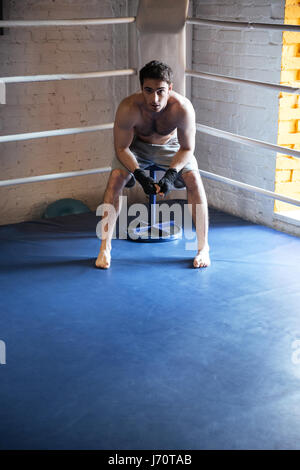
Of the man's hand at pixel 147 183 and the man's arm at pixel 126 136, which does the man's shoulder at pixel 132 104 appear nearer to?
the man's arm at pixel 126 136

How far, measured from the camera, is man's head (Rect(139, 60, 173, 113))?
2.72 meters

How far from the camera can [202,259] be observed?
2979mm

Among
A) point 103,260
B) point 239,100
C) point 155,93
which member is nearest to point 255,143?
point 155,93

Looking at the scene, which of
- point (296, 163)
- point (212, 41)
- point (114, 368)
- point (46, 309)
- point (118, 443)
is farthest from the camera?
point (212, 41)

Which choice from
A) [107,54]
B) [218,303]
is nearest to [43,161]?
[107,54]

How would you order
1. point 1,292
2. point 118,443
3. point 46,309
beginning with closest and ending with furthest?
1. point 118,443
2. point 46,309
3. point 1,292

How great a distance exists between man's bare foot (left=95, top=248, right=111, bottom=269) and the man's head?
0.74 metres

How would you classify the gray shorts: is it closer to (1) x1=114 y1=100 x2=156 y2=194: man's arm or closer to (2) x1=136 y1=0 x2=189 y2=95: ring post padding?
(1) x1=114 y1=100 x2=156 y2=194: man's arm

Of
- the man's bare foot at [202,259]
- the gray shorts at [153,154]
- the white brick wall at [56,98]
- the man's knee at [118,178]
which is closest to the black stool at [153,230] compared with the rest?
the gray shorts at [153,154]

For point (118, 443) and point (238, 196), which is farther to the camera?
point (238, 196)

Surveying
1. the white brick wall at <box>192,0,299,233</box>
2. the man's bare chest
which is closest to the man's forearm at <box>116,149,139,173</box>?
the man's bare chest

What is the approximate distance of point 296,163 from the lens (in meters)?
3.55

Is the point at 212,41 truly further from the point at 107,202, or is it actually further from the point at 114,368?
the point at 114,368

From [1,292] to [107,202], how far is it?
2.33 ft
